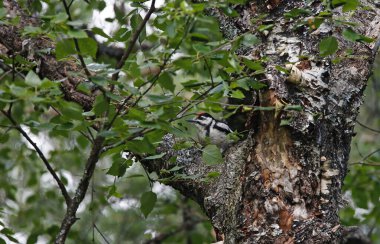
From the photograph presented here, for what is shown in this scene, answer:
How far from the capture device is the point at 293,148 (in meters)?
2.39

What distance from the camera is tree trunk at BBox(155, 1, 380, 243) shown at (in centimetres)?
232

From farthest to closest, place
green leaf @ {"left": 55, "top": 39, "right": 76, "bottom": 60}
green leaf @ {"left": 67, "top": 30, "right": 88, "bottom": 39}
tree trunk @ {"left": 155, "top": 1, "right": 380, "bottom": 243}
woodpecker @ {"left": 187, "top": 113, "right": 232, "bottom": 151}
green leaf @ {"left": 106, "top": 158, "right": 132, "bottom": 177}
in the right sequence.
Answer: woodpecker @ {"left": 187, "top": 113, "right": 232, "bottom": 151}, green leaf @ {"left": 106, "top": 158, "right": 132, "bottom": 177}, tree trunk @ {"left": 155, "top": 1, "right": 380, "bottom": 243}, green leaf @ {"left": 55, "top": 39, "right": 76, "bottom": 60}, green leaf @ {"left": 67, "top": 30, "right": 88, "bottom": 39}

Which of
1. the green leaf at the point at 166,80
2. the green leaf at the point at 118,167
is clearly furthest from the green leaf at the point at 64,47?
the green leaf at the point at 118,167

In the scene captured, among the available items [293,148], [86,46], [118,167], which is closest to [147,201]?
[118,167]

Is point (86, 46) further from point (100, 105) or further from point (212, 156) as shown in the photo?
point (212, 156)

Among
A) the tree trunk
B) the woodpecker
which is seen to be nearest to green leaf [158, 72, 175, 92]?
the tree trunk

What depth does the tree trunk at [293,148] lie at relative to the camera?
2.32 m

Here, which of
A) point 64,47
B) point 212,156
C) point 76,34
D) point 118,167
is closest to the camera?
point 76,34

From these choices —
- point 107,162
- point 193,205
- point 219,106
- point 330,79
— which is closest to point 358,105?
point 330,79

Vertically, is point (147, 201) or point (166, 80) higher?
point (166, 80)

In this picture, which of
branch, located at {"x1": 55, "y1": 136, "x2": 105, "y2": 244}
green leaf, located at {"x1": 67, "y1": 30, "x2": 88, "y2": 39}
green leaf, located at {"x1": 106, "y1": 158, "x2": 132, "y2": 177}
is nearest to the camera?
green leaf, located at {"x1": 67, "y1": 30, "x2": 88, "y2": 39}

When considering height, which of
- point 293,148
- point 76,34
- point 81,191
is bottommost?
point 81,191

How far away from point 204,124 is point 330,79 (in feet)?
6.71

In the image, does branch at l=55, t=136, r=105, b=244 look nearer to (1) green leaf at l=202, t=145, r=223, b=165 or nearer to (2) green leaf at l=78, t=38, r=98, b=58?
(2) green leaf at l=78, t=38, r=98, b=58
